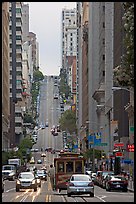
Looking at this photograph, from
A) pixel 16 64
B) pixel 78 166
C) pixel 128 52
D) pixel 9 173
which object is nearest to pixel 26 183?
pixel 78 166

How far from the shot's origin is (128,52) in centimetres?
2734

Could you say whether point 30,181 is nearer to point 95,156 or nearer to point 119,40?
point 119,40

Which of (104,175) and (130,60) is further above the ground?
(130,60)

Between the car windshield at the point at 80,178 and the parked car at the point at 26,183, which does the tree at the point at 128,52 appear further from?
the parked car at the point at 26,183

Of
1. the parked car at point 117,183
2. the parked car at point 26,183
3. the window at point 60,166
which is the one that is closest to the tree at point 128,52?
the window at point 60,166

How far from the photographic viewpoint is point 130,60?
90.2 feet

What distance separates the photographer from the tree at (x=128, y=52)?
26586 mm

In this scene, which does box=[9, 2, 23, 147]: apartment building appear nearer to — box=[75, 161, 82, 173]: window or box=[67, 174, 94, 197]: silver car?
box=[75, 161, 82, 173]: window

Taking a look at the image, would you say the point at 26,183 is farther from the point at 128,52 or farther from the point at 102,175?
the point at 128,52

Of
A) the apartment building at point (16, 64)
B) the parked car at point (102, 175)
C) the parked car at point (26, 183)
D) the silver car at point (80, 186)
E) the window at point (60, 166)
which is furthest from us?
the apartment building at point (16, 64)

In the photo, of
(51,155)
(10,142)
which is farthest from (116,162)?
(51,155)

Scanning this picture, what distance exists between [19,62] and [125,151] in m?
92.7

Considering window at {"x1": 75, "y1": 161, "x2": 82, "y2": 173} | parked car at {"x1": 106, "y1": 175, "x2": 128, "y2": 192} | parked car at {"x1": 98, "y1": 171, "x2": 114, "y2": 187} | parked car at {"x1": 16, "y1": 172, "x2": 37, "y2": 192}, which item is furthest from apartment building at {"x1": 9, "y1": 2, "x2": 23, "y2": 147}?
window at {"x1": 75, "y1": 161, "x2": 82, "y2": 173}

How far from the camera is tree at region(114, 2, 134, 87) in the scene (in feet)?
87.2
